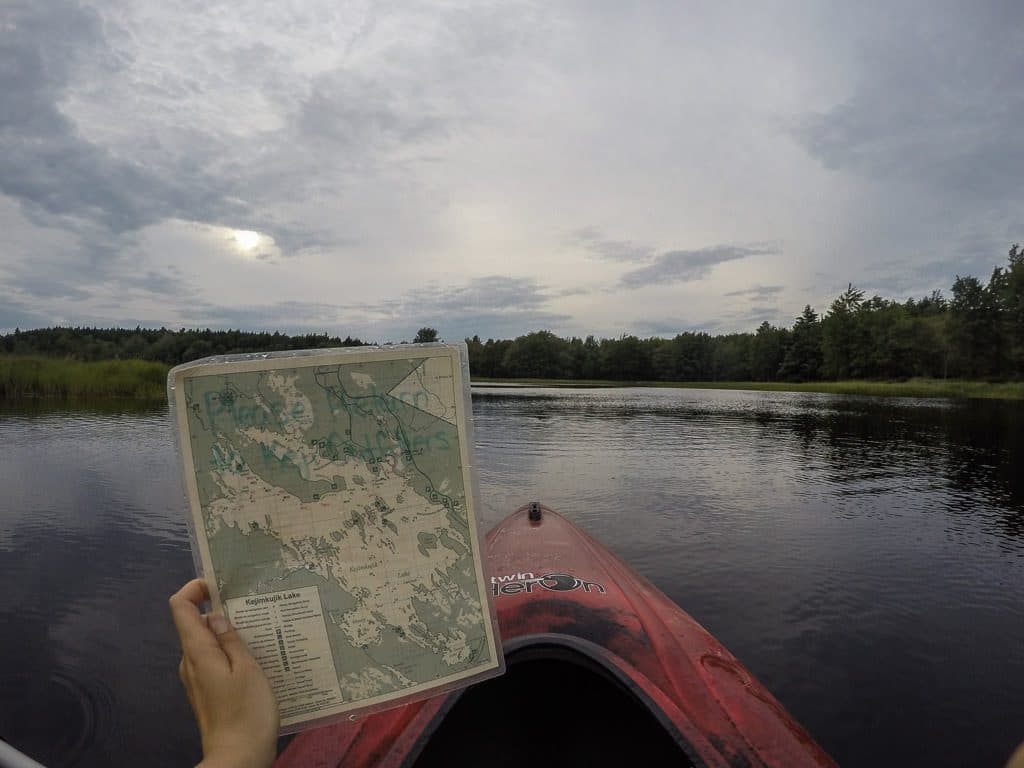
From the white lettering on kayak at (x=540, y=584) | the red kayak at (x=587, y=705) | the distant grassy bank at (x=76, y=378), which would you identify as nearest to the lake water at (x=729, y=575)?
the red kayak at (x=587, y=705)

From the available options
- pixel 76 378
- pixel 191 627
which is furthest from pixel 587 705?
pixel 76 378

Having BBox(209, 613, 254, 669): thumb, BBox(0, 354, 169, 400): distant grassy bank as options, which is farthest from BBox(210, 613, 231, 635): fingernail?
BBox(0, 354, 169, 400): distant grassy bank

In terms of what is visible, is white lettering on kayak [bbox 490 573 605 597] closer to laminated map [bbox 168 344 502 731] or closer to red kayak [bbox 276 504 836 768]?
red kayak [bbox 276 504 836 768]

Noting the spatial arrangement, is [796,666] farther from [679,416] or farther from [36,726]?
[679,416]

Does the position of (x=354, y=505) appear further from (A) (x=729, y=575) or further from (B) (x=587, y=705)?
(A) (x=729, y=575)

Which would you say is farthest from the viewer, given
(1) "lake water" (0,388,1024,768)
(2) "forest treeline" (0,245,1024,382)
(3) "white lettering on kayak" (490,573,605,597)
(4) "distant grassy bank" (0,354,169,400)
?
(2) "forest treeline" (0,245,1024,382)

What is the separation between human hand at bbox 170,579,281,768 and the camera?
3.66 ft

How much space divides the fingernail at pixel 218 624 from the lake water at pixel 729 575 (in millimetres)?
4179

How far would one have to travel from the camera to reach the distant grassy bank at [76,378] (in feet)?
94.7

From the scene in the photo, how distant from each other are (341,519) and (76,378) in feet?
117

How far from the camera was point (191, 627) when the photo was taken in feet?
3.90

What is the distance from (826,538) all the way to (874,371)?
90.7 m

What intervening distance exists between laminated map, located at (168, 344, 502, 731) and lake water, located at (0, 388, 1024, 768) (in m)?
4.14

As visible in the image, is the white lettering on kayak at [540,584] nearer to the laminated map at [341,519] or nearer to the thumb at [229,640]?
the laminated map at [341,519]
